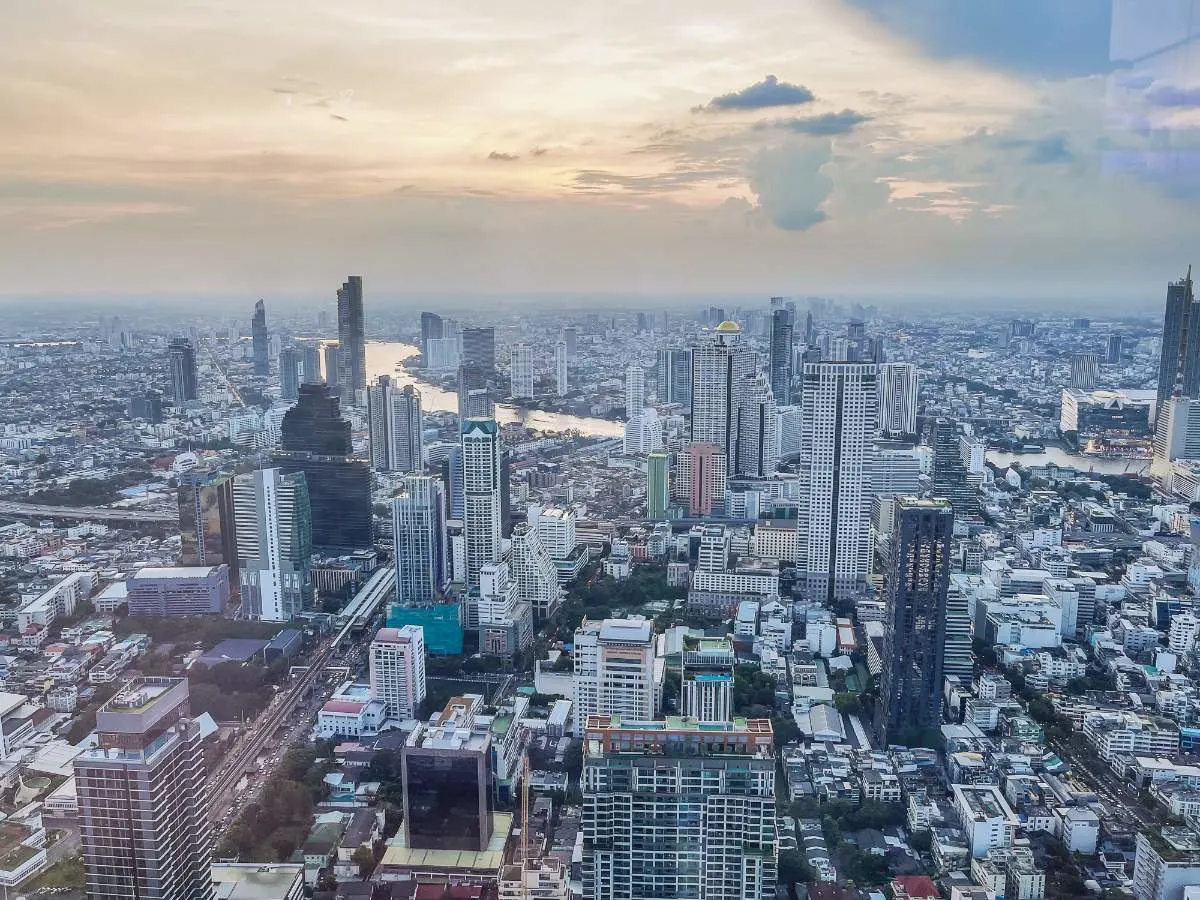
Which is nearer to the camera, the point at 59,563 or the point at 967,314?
the point at 59,563

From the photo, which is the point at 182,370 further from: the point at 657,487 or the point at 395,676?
the point at 657,487

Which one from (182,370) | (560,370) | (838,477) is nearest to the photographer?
(182,370)

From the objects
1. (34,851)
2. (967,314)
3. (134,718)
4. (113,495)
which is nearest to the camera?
(134,718)

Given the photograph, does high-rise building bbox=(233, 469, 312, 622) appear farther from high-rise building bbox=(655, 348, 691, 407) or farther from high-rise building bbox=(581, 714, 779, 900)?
high-rise building bbox=(655, 348, 691, 407)

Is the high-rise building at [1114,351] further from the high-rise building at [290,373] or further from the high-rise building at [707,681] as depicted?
the high-rise building at [290,373]

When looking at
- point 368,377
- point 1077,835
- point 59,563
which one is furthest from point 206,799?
point 368,377

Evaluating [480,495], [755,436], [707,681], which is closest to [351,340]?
[480,495]

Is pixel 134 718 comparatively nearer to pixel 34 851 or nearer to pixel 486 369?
pixel 34 851

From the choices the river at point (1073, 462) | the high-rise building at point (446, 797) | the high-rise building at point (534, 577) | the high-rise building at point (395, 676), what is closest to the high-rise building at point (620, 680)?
the high-rise building at point (395, 676)
